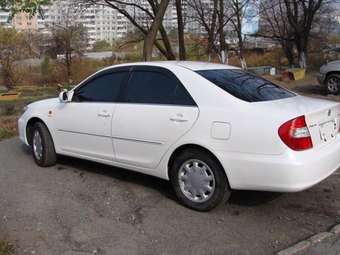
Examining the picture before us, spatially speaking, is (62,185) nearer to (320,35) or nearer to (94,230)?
(94,230)

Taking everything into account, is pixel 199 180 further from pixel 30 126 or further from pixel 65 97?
pixel 30 126

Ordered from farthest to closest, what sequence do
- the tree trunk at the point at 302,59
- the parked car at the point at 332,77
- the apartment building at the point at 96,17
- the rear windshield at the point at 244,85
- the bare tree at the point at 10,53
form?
the bare tree at the point at 10,53, the tree trunk at the point at 302,59, the apartment building at the point at 96,17, the parked car at the point at 332,77, the rear windshield at the point at 244,85

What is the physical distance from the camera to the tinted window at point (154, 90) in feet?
17.7

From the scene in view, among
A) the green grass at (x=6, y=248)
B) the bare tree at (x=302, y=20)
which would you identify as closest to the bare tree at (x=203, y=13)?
the bare tree at (x=302, y=20)

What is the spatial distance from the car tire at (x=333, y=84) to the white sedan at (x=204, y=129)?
10.4 metres

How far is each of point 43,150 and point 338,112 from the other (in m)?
3.92

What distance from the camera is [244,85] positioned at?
546cm

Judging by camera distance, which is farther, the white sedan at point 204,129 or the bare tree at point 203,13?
the bare tree at point 203,13

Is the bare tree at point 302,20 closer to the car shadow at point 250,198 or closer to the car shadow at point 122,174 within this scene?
the car shadow at point 122,174

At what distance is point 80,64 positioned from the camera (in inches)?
1441

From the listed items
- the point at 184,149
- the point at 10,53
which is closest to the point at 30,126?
the point at 184,149

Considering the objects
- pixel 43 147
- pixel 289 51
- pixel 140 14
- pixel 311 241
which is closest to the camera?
pixel 311 241

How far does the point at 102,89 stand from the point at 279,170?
2.63 m

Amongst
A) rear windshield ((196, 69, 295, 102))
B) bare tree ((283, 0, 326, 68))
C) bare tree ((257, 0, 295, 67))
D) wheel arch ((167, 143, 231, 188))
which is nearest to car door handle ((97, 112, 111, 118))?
wheel arch ((167, 143, 231, 188))
